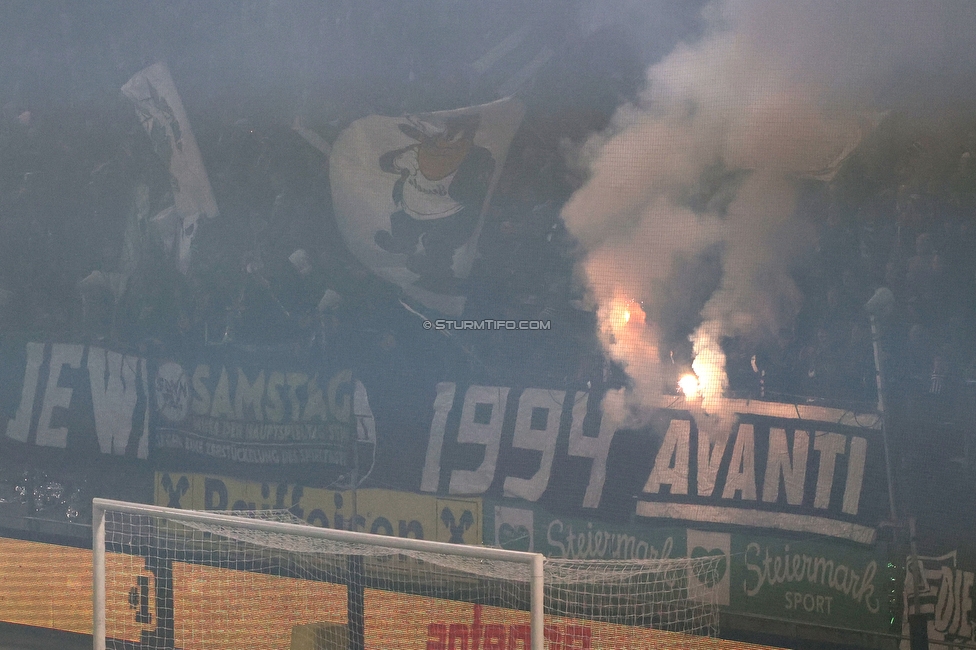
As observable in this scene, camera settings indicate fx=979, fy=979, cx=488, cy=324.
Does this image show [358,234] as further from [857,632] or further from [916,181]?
[857,632]

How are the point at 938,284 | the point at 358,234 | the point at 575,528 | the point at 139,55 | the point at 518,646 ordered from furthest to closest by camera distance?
the point at 139,55
the point at 358,234
the point at 575,528
the point at 518,646
the point at 938,284

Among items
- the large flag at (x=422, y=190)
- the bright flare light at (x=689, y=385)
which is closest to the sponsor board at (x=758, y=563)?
the bright flare light at (x=689, y=385)

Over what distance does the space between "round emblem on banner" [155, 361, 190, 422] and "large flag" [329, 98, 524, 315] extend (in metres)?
1.09

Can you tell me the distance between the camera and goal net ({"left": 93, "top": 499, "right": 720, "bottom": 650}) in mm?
3756

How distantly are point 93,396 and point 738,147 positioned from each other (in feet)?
10.8

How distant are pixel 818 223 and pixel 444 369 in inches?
63.8

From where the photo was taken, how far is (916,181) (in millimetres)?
3494

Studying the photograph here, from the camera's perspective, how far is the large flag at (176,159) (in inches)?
185

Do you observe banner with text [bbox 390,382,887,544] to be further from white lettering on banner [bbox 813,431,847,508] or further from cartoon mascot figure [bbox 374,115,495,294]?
cartoon mascot figure [bbox 374,115,495,294]

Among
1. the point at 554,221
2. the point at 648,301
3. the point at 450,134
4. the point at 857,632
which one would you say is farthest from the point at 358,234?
the point at 857,632

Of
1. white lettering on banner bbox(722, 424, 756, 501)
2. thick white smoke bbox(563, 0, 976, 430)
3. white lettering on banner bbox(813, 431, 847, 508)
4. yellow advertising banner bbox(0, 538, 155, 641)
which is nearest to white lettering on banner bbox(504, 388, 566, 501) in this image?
thick white smoke bbox(563, 0, 976, 430)

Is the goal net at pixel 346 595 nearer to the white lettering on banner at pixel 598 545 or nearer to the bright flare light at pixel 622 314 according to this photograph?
the white lettering on banner at pixel 598 545

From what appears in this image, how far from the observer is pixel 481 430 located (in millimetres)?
4137

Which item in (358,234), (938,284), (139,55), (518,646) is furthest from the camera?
(139,55)
